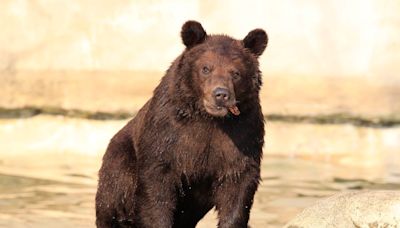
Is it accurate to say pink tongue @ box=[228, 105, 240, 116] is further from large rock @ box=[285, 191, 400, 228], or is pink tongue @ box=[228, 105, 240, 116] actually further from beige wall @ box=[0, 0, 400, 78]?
beige wall @ box=[0, 0, 400, 78]

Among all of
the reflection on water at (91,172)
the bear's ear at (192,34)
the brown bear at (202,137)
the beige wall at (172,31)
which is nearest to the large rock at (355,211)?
the brown bear at (202,137)

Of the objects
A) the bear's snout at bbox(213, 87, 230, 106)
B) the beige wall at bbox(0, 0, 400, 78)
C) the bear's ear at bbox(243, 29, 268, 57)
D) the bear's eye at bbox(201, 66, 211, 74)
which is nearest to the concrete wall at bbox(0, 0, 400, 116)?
the beige wall at bbox(0, 0, 400, 78)

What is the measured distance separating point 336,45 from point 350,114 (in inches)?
33.8

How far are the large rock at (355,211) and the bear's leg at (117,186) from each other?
1.27m

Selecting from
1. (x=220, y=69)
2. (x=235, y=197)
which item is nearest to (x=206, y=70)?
(x=220, y=69)

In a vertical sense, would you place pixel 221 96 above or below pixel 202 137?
above

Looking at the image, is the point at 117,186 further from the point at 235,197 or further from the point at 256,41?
the point at 256,41

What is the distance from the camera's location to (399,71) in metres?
13.5

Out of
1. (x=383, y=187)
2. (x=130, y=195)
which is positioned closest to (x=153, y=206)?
(x=130, y=195)

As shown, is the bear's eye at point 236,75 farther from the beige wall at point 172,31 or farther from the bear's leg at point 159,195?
the beige wall at point 172,31

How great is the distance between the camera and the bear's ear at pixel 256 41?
884 centimetres

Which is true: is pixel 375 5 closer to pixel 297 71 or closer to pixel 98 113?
pixel 297 71

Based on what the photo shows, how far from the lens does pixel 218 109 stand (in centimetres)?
830

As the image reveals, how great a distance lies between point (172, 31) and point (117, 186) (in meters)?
4.83
